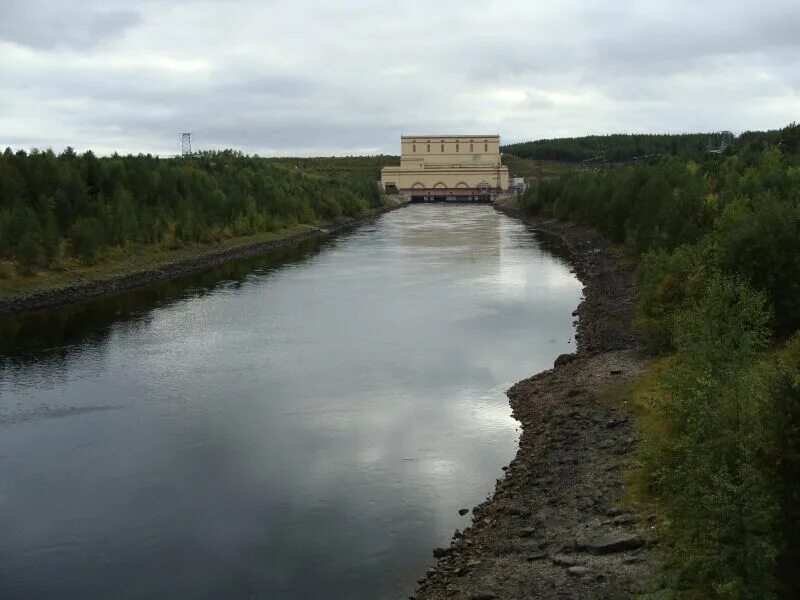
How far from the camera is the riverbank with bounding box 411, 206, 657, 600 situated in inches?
400

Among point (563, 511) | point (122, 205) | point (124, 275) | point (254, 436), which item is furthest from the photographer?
point (122, 205)

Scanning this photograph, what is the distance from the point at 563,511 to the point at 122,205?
4191cm

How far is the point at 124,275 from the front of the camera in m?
40.9

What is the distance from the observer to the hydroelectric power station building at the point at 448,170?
462 ft

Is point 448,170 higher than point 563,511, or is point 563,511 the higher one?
point 448,170

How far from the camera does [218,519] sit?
1287 centimetres

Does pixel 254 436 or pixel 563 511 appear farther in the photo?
pixel 254 436

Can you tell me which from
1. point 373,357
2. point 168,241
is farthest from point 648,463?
point 168,241

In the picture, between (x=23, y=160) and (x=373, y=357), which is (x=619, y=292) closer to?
(x=373, y=357)

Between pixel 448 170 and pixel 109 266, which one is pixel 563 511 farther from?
pixel 448 170

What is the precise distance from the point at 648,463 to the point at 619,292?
19986mm

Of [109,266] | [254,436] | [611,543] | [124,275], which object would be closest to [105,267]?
[109,266]

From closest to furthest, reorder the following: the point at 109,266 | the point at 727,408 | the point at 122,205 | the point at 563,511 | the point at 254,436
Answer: the point at 727,408, the point at 563,511, the point at 254,436, the point at 109,266, the point at 122,205

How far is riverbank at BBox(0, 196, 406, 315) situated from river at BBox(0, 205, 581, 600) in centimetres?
194
